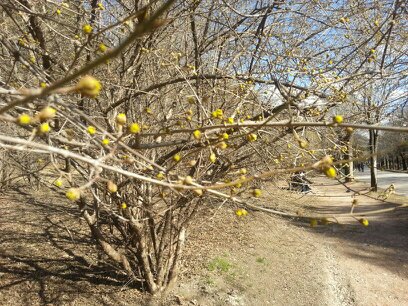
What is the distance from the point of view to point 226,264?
6.18 m

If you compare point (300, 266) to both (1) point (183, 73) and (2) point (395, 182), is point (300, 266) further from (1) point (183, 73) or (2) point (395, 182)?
(2) point (395, 182)

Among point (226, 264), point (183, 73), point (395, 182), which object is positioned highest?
point (183, 73)

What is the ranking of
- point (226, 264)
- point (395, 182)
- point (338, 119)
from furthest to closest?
point (395, 182) → point (226, 264) → point (338, 119)

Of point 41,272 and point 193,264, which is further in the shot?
point 193,264

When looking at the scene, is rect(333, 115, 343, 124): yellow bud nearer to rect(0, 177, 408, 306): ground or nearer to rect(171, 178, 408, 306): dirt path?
rect(0, 177, 408, 306): ground

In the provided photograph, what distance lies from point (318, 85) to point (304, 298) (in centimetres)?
400

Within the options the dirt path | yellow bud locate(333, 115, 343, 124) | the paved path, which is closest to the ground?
the dirt path

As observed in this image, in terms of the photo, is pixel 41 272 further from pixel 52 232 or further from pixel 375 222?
pixel 375 222

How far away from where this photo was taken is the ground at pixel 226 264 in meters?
4.89

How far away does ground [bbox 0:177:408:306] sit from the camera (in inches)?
192

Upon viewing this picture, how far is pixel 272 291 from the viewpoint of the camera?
5629 mm

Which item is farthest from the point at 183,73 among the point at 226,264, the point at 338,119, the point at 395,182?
the point at 395,182

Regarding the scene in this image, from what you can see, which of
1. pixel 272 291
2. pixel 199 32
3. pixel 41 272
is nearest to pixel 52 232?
pixel 41 272

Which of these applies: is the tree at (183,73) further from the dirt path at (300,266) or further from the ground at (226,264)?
the dirt path at (300,266)
